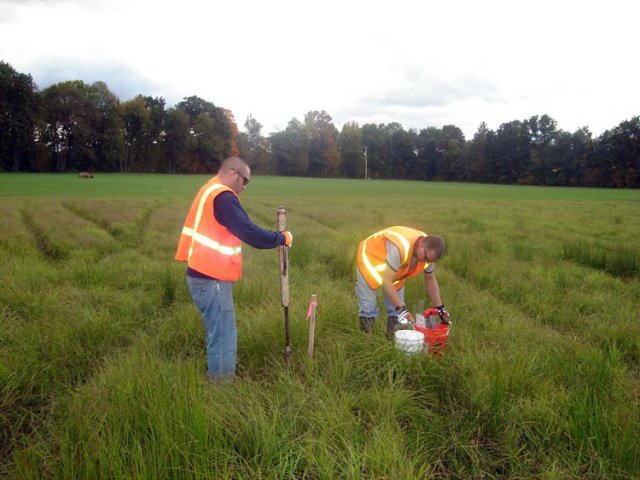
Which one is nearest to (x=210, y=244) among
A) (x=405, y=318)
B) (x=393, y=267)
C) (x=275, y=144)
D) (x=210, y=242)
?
(x=210, y=242)

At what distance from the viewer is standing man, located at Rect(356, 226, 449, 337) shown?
3988 mm

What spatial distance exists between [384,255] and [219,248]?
1.77 meters

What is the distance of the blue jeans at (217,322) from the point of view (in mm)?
3566

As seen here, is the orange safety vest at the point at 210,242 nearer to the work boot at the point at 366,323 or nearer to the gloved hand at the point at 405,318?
the gloved hand at the point at 405,318

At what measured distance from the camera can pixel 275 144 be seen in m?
100

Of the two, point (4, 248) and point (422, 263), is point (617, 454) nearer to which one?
point (422, 263)

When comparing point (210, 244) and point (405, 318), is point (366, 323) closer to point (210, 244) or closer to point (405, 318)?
point (405, 318)

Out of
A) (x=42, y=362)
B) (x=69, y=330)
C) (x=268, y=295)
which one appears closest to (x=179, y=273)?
(x=268, y=295)

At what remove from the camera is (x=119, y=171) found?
74750mm

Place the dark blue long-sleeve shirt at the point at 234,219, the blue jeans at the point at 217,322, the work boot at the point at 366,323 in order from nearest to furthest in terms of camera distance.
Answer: the dark blue long-sleeve shirt at the point at 234,219, the blue jeans at the point at 217,322, the work boot at the point at 366,323

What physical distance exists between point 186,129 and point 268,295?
80.3m

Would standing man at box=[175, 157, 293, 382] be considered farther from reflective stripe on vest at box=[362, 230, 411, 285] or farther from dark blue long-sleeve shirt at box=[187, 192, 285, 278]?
reflective stripe on vest at box=[362, 230, 411, 285]

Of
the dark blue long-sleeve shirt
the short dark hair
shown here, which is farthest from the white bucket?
the short dark hair

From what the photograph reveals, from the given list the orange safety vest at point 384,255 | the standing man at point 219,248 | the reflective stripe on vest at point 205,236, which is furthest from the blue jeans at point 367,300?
the reflective stripe on vest at point 205,236
